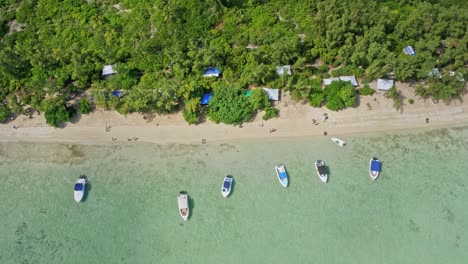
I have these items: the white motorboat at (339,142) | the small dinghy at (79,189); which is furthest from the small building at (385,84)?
the small dinghy at (79,189)

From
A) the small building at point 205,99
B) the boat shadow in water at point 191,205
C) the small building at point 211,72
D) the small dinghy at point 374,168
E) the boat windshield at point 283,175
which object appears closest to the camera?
the boat shadow in water at point 191,205

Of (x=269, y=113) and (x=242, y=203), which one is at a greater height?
(x=269, y=113)

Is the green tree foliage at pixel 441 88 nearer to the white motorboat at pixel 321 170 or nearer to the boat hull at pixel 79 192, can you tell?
the white motorboat at pixel 321 170

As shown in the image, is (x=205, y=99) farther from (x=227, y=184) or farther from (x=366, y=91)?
(x=366, y=91)

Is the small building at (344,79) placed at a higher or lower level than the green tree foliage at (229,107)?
higher

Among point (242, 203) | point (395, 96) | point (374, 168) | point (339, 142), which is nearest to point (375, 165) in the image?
point (374, 168)

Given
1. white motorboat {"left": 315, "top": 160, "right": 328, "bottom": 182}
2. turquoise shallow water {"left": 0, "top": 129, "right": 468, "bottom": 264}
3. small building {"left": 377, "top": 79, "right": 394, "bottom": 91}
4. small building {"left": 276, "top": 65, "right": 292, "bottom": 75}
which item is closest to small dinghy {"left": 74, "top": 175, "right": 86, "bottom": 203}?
turquoise shallow water {"left": 0, "top": 129, "right": 468, "bottom": 264}
